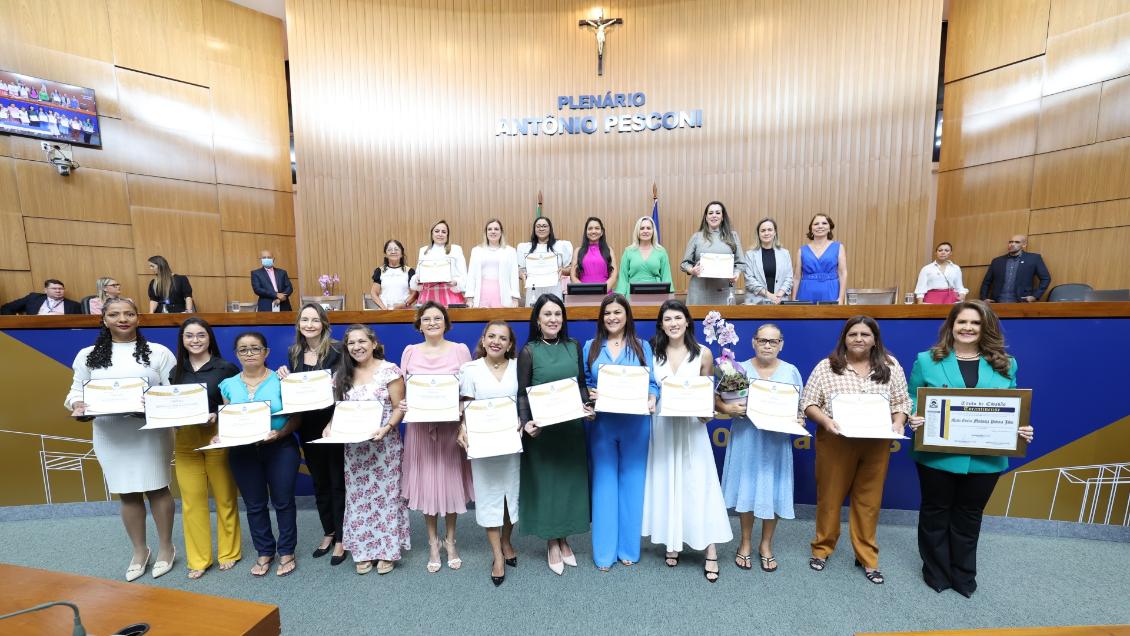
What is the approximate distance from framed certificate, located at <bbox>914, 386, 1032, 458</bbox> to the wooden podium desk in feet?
9.54

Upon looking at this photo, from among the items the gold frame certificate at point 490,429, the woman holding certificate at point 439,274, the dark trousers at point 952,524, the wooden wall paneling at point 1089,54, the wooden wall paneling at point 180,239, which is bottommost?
the dark trousers at point 952,524

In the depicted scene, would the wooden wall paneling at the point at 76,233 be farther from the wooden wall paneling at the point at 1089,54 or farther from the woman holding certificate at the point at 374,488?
the wooden wall paneling at the point at 1089,54

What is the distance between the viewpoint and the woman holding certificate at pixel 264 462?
8.19 feet

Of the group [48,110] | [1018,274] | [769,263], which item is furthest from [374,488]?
[1018,274]

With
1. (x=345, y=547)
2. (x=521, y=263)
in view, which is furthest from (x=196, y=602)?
(x=521, y=263)

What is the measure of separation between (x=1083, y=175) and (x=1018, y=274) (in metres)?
1.43

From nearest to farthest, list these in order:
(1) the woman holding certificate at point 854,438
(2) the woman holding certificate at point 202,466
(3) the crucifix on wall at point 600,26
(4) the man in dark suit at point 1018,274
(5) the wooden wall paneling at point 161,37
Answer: (1) the woman holding certificate at point 854,438, (2) the woman holding certificate at point 202,466, (4) the man in dark suit at point 1018,274, (5) the wooden wall paneling at point 161,37, (3) the crucifix on wall at point 600,26

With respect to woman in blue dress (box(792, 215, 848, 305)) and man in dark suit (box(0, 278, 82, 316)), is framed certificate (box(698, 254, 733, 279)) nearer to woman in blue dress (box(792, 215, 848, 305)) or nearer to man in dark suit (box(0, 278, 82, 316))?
woman in blue dress (box(792, 215, 848, 305))

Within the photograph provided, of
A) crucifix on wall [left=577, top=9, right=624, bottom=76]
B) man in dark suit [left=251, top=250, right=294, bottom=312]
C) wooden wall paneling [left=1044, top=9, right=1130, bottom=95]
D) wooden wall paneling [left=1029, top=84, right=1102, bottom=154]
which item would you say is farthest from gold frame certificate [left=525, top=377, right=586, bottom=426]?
wooden wall paneling [left=1044, top=9, right=1130, bottom=95]

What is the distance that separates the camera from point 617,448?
2.58 meters

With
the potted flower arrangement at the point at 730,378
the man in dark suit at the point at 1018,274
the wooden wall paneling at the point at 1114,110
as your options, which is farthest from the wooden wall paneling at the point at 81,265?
the wooden wall paneling at the point at 1114,110

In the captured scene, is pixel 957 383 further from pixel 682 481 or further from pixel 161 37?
pixel 161 37

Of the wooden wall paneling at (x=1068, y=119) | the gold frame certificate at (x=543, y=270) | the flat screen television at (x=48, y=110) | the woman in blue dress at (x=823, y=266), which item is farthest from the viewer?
the flat screen television at (x=48, y=110)

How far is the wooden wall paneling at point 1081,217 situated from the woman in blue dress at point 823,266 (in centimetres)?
500
